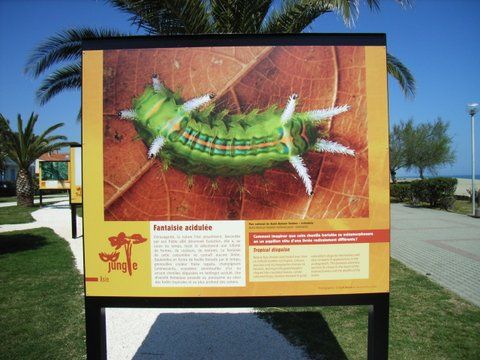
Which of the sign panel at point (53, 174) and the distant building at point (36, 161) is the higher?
the distant building at point (36, 161)

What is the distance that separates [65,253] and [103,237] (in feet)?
21.5

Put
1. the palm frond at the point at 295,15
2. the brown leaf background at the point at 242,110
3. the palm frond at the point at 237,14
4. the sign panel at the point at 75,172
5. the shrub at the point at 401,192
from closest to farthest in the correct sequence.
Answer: the brown leaf background at the point at 242,110, the palm frond at the point at 237,14, the palm frond at the point at 295,15, the sign panel at the point at 75,172, the shrub at the point at 401,192

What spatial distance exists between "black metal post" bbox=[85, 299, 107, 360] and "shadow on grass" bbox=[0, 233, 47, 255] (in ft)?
23.8

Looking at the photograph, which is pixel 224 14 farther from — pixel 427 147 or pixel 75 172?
pixel 427 147

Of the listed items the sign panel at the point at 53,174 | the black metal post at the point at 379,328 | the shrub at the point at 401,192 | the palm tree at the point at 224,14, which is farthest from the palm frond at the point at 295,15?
the shrub at the point at 401,192

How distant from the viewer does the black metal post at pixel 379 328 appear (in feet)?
8.27

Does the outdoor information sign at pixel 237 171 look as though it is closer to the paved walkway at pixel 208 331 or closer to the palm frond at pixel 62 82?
the paved walkway at pixel 208 331

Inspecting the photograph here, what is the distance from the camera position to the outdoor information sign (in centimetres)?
249

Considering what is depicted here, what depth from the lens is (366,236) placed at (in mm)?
2510

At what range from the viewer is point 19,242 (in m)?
9.68

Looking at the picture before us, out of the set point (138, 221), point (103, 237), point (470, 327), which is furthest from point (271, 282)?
point (470, 327)

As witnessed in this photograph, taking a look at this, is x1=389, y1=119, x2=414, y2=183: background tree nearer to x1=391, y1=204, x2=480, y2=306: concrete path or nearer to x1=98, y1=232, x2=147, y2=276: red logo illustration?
x1=391, y1=204, x2=480, y2=306: concrete path

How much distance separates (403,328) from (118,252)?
336cm

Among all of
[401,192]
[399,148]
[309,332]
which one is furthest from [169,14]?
[399,148]
